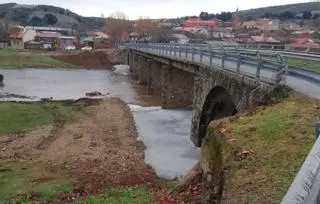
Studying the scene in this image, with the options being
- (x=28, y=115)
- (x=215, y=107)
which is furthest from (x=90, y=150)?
(x=28, y=115)

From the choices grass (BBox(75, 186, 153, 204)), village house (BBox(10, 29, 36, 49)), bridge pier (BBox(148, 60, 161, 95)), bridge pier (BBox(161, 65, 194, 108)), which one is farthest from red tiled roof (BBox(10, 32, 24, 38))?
grass (BBox(75, 186, 153, 204))

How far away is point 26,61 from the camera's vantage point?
96438 millimetres

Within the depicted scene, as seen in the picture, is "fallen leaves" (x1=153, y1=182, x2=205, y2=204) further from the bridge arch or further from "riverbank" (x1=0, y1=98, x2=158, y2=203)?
the bridge arch

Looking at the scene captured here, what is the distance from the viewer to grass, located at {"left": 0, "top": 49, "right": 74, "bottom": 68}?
9191 centimetres

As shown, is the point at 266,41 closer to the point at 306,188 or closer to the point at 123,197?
the point at 123,197

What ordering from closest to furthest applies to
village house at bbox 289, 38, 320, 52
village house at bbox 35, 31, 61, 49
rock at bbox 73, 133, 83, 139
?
village house at bbox 289, 38, 320, 52 < rock at bbox 73, 133, 83, 139 < village house at bbox 35, 31, 61, 49

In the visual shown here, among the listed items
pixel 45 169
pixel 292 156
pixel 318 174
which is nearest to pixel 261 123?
pixel 292 156

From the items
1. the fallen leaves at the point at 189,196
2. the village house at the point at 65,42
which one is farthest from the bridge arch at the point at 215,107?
the village house at the point at 65,42

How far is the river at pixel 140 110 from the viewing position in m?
24.3

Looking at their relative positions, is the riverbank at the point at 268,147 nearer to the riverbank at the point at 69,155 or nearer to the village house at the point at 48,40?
the riverbank at the point at 69,155

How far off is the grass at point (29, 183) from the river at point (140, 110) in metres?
4.98

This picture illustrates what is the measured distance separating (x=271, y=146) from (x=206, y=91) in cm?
1657

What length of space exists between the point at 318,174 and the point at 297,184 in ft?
0.53

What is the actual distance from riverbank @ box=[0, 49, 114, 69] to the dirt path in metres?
61.4
